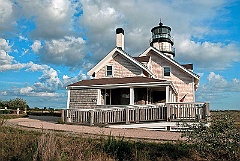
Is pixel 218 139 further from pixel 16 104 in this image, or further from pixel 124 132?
pixel 16 104

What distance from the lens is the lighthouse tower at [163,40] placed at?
3145 centimetres

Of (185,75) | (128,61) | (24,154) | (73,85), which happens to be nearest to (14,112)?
(73,85)

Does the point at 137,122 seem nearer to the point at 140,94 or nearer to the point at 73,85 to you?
the point at 140,94

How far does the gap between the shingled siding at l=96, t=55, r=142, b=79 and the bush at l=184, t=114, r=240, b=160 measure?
46.2 feet

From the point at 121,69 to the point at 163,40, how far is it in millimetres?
12407

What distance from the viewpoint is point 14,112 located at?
106ft

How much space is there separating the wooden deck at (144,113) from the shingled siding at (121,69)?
577 cm

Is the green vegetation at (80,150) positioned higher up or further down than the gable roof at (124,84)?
further down

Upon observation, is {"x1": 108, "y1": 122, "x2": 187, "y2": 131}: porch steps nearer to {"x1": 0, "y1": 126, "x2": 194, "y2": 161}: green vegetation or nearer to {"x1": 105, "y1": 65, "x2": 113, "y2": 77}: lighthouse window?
{"x1": 0, "y1": 126, "x2": 194, "y2": 161}: green vegetation

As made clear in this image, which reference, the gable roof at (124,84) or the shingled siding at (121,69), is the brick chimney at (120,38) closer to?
the shingled siding at (121,69)

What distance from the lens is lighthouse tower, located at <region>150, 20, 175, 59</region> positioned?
31.5 meters

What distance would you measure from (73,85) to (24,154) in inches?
493

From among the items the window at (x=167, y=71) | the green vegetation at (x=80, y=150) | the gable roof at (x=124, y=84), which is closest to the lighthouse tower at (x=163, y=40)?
the window at (x=167, y=71)

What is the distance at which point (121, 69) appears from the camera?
21234 mm
